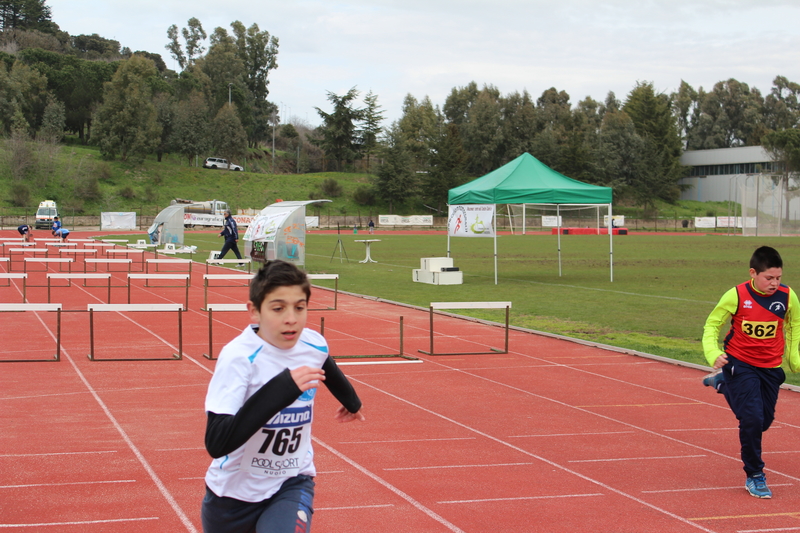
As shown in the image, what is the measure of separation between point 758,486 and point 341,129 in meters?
100

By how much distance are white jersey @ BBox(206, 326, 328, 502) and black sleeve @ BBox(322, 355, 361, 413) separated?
0.56 ft

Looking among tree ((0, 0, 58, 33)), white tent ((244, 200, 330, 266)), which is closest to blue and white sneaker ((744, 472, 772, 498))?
white tent ((244, 200, 330, 266))

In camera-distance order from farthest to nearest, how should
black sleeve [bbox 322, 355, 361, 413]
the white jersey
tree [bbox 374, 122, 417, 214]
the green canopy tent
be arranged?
1. tree [bbox 374, 122, 417, 214]
2. the green canopy tent
3. black sleeve [bbox 322, 355, 361, 413]
4. the white jersey

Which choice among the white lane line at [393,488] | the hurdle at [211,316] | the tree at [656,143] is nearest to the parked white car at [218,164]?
the tree at [656,143]

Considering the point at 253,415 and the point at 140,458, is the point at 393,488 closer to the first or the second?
the point at 140,458

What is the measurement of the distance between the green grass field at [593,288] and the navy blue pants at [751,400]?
5320mm

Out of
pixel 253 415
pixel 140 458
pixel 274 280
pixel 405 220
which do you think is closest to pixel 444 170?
pixel 405 220

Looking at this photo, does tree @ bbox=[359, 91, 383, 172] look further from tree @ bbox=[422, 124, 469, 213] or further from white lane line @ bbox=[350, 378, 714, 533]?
white lane line @ bbox=[350, 378, 714, 533]

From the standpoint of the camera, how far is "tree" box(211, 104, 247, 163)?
305ft

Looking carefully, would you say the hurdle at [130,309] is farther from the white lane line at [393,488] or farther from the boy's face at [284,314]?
the boy's face at [284,314]

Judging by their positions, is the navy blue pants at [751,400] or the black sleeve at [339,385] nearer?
the black sleeve at [339,385]

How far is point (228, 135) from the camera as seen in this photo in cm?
9294

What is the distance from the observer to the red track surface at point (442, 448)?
489 centimetres

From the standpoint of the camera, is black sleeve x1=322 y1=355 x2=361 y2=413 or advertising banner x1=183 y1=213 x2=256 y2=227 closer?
black sleeve x1=322 y1=355 x2=361 y2=413
